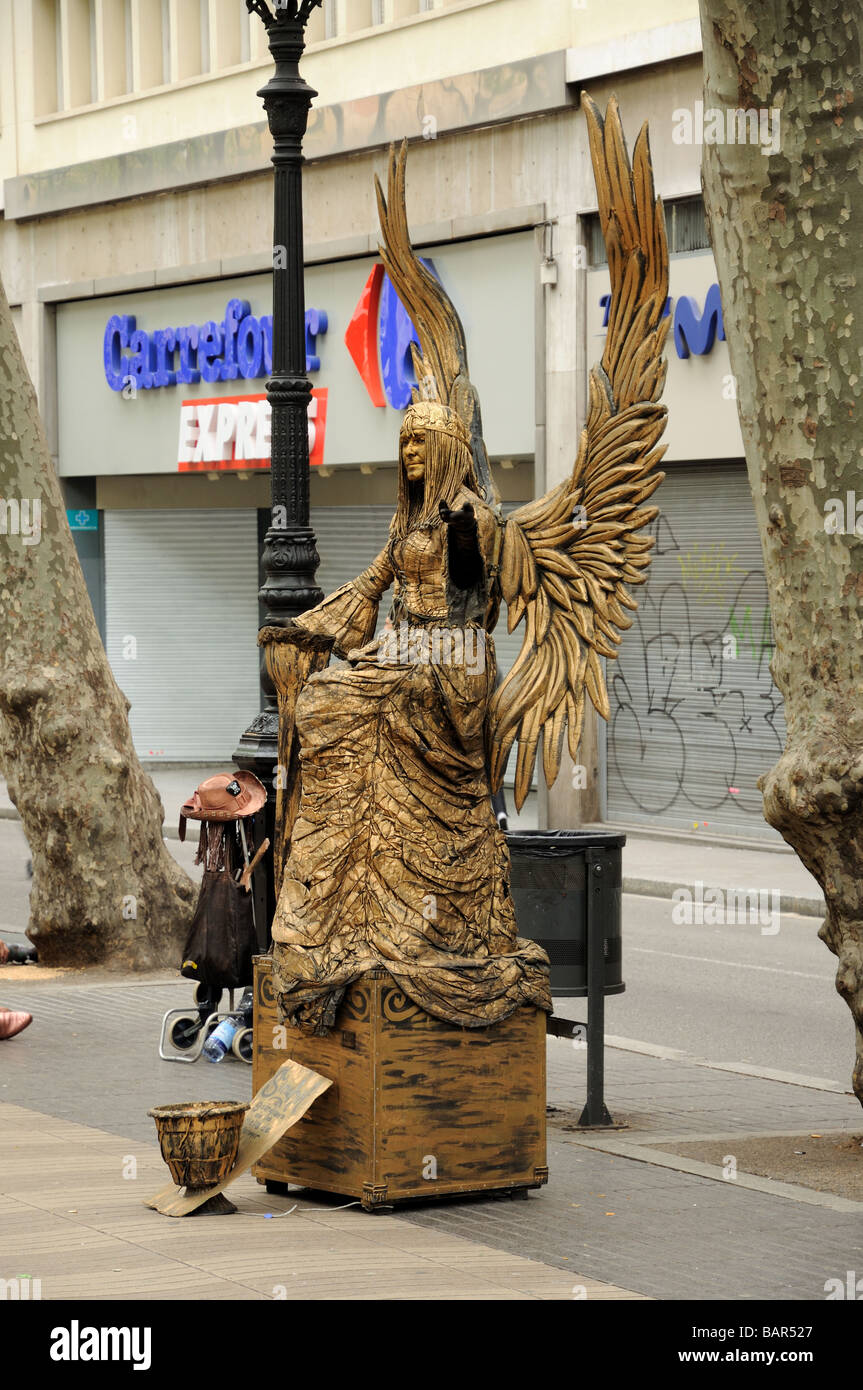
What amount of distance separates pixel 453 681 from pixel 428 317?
1.69 metres

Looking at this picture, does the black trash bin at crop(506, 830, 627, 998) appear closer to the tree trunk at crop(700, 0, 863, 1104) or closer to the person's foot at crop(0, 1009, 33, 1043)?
the tree trunk at crop(700, 0, 863, 1104)

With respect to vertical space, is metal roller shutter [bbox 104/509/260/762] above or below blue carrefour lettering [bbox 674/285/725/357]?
below

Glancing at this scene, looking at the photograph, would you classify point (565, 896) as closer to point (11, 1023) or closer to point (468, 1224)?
point (468, 1224)

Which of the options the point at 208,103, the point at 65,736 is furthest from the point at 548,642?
the point at 208,103

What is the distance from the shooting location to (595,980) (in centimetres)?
885

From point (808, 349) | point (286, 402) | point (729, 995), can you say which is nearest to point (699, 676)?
point (729, 995)

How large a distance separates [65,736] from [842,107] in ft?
24.4

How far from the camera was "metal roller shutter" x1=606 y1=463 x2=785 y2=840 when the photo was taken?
1955cm

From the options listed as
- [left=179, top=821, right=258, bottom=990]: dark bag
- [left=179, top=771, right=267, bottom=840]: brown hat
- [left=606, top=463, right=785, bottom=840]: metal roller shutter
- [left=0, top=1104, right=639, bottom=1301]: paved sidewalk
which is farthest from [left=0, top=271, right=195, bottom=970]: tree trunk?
[left=606, top=463, right=785, bottom=840]: metal roller shutter

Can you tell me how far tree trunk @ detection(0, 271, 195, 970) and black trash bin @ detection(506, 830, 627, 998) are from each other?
494cm

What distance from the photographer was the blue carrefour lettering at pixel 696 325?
732 inches

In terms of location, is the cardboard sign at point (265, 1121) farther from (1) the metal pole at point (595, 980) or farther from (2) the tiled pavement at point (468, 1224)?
(1) the metal pole at point (595, 980)
